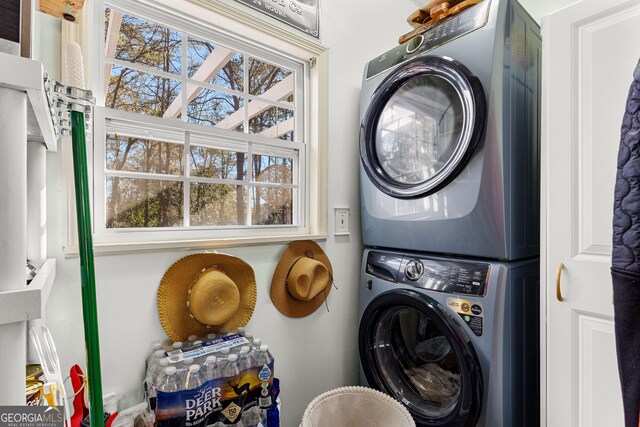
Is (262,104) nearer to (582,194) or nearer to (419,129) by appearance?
(419,129)

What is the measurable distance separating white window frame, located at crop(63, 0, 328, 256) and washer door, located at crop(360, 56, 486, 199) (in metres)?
0.28

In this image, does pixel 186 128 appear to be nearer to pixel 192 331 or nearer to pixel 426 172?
pixel 192 331

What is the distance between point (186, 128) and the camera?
1.32 meters

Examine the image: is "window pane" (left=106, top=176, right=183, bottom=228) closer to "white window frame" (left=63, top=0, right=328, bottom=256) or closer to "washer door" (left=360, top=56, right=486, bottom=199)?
"white window frame" (left=63, top=0, right=328, bottom=256)

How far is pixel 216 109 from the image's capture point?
1.45 m

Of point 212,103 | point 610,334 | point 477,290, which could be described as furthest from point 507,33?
point 212,103

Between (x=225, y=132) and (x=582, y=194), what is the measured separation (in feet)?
4.52

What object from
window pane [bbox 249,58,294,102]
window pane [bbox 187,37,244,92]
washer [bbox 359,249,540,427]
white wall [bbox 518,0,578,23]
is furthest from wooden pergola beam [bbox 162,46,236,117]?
white wall [bbox 518,0,578,23]

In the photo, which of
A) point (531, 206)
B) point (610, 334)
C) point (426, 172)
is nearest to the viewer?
point (610, 334)

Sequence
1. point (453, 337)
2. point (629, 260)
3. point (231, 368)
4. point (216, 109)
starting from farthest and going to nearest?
point (216, 109), point (453, 337), point (231, 368), point (629, 260)

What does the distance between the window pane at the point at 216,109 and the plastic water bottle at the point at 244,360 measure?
96 cm

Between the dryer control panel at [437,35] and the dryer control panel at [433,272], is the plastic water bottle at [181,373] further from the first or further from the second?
the dryer control panel at [437,35]

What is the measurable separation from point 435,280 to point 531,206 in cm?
49

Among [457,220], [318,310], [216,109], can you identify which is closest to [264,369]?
[318,310]
